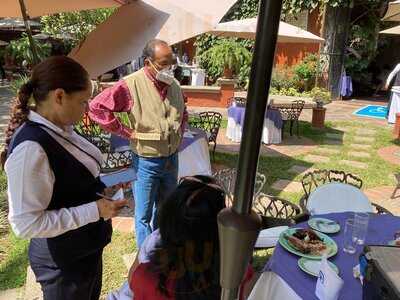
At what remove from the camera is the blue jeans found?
306 cm

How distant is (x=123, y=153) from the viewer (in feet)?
16.1

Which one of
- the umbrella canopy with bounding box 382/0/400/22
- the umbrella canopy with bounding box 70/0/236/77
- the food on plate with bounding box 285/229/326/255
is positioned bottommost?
the food on plate with bounding box 285/229/326/255

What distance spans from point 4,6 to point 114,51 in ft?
2.60

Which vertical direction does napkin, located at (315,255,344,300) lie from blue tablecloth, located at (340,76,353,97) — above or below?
below

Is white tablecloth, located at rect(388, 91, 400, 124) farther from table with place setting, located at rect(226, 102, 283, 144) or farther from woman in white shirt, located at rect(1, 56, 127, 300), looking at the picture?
woman in white shirt, located at rect(1, 56, 127, 300)

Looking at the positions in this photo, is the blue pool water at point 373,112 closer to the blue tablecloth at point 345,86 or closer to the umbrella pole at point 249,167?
the blue tablecloth at point 345,86

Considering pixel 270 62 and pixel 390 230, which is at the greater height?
pixel 270 62

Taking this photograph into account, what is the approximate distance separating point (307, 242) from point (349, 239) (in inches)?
10.7

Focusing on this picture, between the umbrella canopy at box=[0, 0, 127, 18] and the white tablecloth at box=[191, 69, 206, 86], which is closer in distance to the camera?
the umbrella canopy at box=[0, 0, 127, 18]

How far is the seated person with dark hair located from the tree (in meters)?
9.38

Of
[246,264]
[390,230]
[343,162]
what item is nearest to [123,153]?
[390,230]

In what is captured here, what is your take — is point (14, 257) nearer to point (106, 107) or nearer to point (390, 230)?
point (106, 107)

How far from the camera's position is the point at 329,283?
175cm

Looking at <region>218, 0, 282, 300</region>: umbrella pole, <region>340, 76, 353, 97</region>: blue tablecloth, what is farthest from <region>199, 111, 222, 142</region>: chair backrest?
<region>340, 76, 353, 97</region>: blue tablecloth
